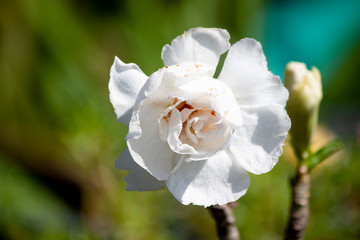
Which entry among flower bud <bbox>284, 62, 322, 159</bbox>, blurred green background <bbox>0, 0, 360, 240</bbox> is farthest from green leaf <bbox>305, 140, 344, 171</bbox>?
blurred green background <bbox>0, 0, 360, 240</bbox>

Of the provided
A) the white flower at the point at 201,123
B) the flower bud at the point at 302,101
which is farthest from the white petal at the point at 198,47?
the flower bud at the point at 302,101

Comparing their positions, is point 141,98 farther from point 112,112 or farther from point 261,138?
point 112,112

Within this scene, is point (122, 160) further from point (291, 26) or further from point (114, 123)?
point (291, 26)

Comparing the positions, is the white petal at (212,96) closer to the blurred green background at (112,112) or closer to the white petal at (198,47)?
the white petal at (198,47)

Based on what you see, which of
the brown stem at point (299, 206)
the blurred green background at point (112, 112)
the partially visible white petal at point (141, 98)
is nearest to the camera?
the partially visible white petal at point (141, 98)

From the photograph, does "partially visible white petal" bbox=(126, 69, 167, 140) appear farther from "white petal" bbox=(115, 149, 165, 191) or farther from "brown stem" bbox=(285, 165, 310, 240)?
"brown stem" bbox=(285, 165, 310, 240)

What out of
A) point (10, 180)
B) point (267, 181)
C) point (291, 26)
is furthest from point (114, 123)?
point (291, 26)

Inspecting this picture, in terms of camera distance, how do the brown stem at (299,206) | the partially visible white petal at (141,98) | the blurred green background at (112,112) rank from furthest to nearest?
the blurred green background at (112,112) < the brown stem at (299,206) < the partially visible white petal at (141,98)
